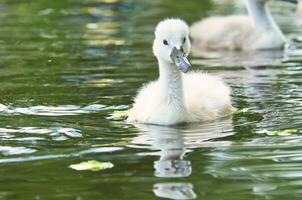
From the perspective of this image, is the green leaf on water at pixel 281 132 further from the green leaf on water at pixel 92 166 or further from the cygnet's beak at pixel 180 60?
the green leaf on water at pixel 92 166

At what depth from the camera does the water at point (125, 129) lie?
6531 millimetres

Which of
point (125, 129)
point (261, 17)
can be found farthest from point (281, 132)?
point (261, 17)

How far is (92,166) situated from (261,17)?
8405 mm

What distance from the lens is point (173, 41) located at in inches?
343

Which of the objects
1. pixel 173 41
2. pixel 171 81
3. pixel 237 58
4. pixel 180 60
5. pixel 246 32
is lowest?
pixel 237 58

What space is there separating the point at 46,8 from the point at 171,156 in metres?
13.6

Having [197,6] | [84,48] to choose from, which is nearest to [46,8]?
[197,6]

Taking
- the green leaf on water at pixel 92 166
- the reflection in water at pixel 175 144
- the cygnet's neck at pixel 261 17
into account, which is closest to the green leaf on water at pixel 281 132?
the reflection in water at pixel 175 144

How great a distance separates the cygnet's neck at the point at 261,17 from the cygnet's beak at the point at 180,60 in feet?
21.0

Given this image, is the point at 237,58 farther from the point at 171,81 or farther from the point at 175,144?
the point at 175,144

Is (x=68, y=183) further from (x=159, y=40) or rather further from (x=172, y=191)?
(x=159, y=40)

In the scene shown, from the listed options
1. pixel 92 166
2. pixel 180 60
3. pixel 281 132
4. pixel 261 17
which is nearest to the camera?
pixel 92 166

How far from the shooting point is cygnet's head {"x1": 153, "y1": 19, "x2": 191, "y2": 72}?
341 inches

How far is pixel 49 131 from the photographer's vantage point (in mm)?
8461
